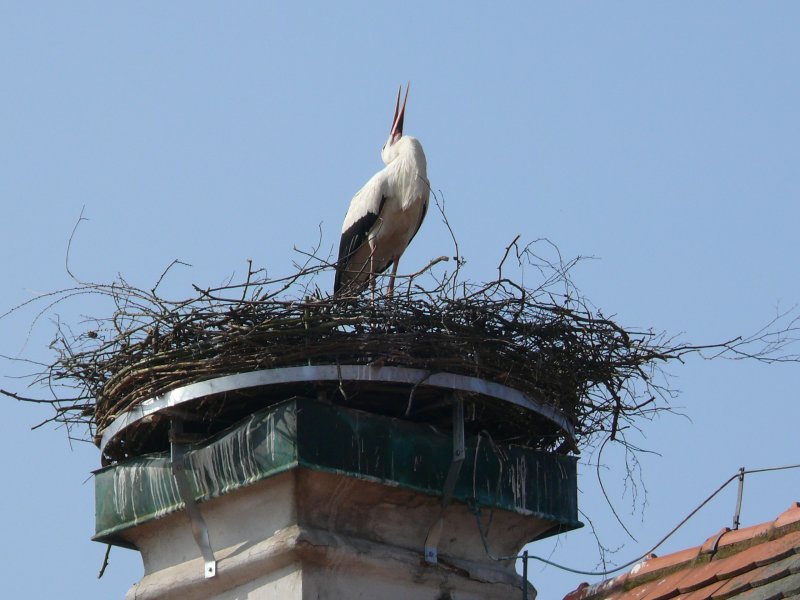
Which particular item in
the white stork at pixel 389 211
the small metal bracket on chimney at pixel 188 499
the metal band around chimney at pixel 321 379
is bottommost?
the small metal bracket on chimney at pixel 188 499

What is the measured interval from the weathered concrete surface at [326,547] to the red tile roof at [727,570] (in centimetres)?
54

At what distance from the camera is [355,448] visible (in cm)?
610

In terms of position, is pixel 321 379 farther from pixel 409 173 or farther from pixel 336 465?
pixel 409 173

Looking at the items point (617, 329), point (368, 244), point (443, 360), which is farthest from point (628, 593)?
point (368, 244)

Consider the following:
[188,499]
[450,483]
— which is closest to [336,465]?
[450,483]

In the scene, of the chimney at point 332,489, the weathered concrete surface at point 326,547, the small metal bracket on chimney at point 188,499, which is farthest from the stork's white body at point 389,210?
the weathered concrete surface at point 326,547

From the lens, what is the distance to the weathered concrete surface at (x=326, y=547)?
590 cm

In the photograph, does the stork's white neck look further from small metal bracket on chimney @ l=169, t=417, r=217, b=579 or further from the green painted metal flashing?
small metal bracket on chimney @ l=169, t=417, r=217, b=579

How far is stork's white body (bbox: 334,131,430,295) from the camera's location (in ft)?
34.8

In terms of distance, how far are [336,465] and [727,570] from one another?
1525 mm

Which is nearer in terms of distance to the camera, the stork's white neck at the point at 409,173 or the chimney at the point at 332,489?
the chimney at the point at 332,489

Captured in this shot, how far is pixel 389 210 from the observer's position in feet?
35.0

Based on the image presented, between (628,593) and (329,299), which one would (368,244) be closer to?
(329,299)

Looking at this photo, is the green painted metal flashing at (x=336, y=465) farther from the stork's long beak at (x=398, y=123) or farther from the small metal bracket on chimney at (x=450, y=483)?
the stork's long beak at (x=398, y=123)
